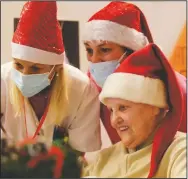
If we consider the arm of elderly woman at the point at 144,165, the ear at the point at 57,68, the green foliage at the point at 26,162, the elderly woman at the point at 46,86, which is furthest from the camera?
the ear at the point at 57,68

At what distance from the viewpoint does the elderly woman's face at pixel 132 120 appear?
34.1 inches

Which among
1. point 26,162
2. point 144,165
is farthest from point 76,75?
point 26,162

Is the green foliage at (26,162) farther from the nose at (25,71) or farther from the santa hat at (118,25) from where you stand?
the santa hat at (118,25)

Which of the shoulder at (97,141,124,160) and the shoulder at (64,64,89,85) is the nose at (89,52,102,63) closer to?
the shoulder at (64,64,89,85)

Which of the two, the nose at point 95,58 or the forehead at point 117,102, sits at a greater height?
the nose at point 95,58

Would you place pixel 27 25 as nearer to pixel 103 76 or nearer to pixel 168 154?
pixel 103 76

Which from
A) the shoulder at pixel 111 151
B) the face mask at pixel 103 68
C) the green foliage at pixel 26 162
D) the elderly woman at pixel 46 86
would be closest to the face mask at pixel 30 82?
the elderly woman at pixel 46 86

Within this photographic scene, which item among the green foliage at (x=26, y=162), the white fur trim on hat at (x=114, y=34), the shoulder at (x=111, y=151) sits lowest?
the shoulder at (x=111, y=151)

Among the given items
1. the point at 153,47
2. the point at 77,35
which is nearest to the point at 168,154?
the point at 153,47

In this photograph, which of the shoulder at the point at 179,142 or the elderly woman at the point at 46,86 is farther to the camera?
the elderly woman at the point at 46,86

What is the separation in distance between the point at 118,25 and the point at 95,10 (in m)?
0.08

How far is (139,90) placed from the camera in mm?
870

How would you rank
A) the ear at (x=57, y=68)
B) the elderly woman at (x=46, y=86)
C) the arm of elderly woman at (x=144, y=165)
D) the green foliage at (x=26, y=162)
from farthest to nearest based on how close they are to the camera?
the ear at (x=57, y=68), the elderly woman at (x=46, y=86), the arm of elderly woman at (x=144, y=165), the green foliage at (x=26, y=162)

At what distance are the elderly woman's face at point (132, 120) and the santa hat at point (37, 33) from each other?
0.24 metres
